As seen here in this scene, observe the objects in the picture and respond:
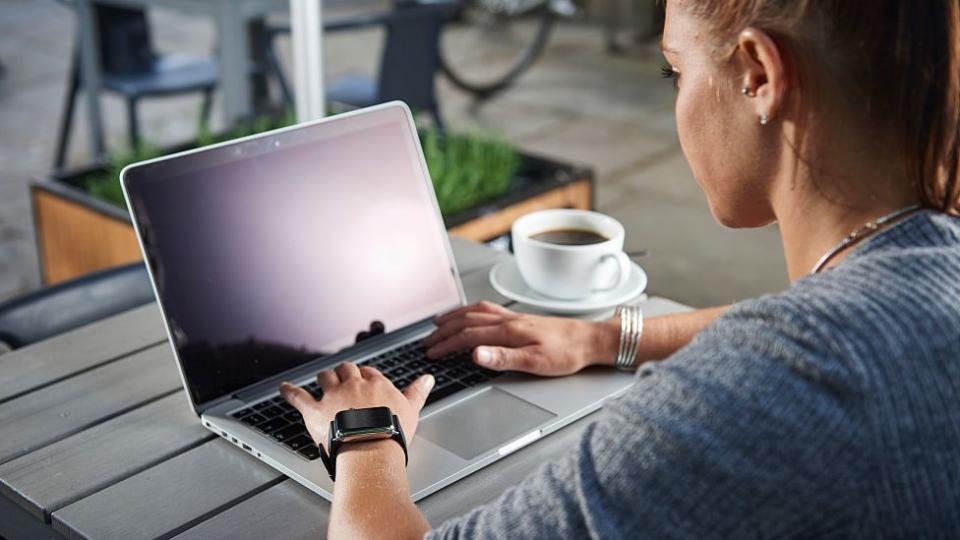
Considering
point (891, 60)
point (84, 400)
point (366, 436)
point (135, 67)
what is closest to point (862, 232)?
point (891, 60)

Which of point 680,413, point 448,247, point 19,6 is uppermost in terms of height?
point 680,413

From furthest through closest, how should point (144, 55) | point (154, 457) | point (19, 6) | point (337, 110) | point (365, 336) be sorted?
point (19, 6) → point (144, 55) → point (337, 110) → point (365, 336) → point (154, 457)

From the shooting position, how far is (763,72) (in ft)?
3.04

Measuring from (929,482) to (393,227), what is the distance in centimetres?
87

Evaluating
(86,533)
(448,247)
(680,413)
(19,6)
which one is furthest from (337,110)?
(19,6)

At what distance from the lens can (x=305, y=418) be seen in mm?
1279

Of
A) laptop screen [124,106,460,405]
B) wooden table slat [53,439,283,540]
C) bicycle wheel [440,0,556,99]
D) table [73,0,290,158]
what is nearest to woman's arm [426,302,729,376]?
laptop screen [124,106,460,405]

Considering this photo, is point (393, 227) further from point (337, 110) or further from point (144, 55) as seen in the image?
point (144, 55)

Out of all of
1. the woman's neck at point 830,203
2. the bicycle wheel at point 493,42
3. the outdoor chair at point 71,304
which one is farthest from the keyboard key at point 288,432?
the bicycle wheel at point 493,42

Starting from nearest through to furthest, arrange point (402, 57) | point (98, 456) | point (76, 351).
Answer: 1. point (98, 456)
2. point (76, 351)
3. point (402, 57)

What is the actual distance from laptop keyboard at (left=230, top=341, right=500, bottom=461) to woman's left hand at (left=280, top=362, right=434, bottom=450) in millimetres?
24

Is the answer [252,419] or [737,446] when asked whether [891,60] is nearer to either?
[737,446]

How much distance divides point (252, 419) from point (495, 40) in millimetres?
5777

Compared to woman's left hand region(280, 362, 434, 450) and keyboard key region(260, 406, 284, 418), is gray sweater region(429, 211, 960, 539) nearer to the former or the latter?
woman's left hand region(280, 362, 434, 450)
